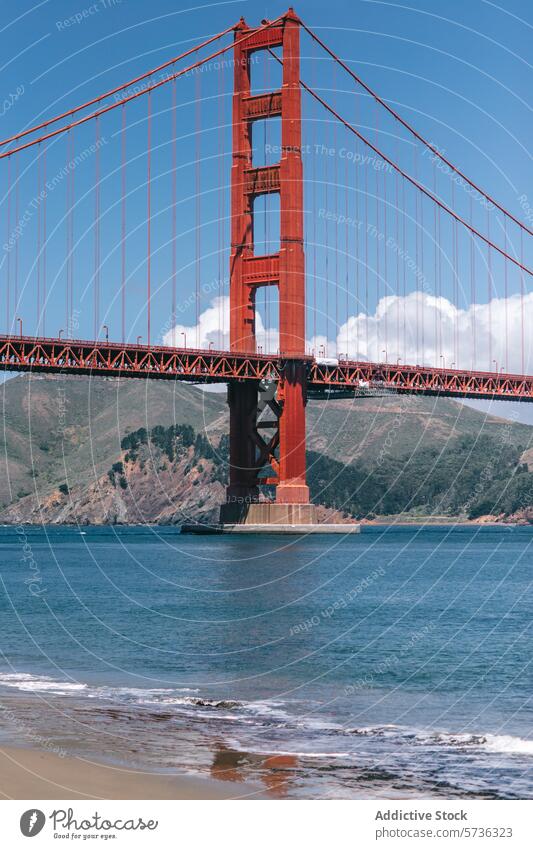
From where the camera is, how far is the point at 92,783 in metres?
16.7

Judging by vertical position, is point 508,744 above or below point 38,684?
below

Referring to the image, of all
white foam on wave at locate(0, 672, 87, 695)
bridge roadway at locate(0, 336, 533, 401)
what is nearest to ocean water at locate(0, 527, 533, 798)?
white foam on wave at locate(0, 672, 87, 695)

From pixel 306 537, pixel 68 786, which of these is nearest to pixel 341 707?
pixel 68 786

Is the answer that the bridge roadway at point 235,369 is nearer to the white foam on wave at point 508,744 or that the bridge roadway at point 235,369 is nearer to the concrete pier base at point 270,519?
the concrete pier base at point 270,519

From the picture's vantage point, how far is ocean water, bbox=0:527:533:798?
1900 cm
